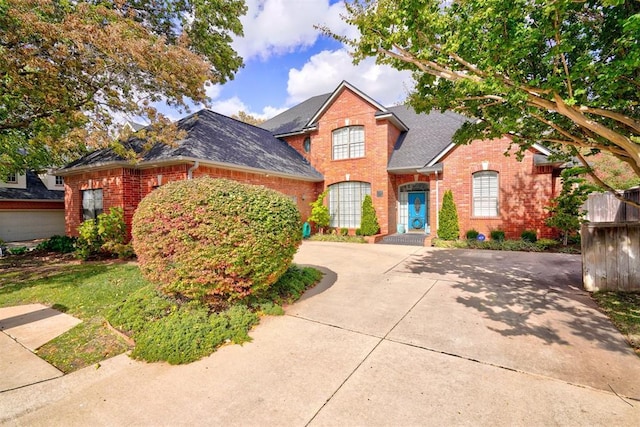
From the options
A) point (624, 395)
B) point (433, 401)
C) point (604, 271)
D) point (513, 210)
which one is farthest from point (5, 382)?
point (513, 210)

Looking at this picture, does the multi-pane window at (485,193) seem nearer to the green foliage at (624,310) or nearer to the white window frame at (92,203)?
the green foliage at (624,310)

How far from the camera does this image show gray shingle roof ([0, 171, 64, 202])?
18.1 metres

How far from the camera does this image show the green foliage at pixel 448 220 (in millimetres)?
12125

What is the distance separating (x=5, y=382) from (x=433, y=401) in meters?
4.66

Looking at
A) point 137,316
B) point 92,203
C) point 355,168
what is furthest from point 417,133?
point 92,203

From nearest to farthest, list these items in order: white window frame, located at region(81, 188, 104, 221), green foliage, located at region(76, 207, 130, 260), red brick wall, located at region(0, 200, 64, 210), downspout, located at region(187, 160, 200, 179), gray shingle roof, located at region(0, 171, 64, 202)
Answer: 1. green foliage, located at region(76, 207, 130, 260)
2. downspout, located at region(187, 160, 200, 179)
3. white window frame, located at region(81, 188, 104, 221)
4. red brick wall, located at region(0, 200, 64, 210)
5. gray shingle roof, located at region(0, 171, 64, 202)

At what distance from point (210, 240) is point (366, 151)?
11.9 metres

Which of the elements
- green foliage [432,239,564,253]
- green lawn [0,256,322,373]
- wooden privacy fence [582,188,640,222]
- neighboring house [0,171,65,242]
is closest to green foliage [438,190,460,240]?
green foliage [432,239,564,253]

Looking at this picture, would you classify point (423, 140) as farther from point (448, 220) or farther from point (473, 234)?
point (473, 234)

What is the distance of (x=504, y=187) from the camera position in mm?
11812

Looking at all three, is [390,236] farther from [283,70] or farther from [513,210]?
[283,70]

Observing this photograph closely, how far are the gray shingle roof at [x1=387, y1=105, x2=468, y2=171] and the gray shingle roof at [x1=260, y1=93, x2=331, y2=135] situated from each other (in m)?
5.73

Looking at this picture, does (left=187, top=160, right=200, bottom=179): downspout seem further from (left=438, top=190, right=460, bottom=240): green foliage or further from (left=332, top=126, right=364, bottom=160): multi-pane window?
(left=438, top=190, right=460, bottom=240): green foliage

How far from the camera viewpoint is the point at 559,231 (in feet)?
36.5
